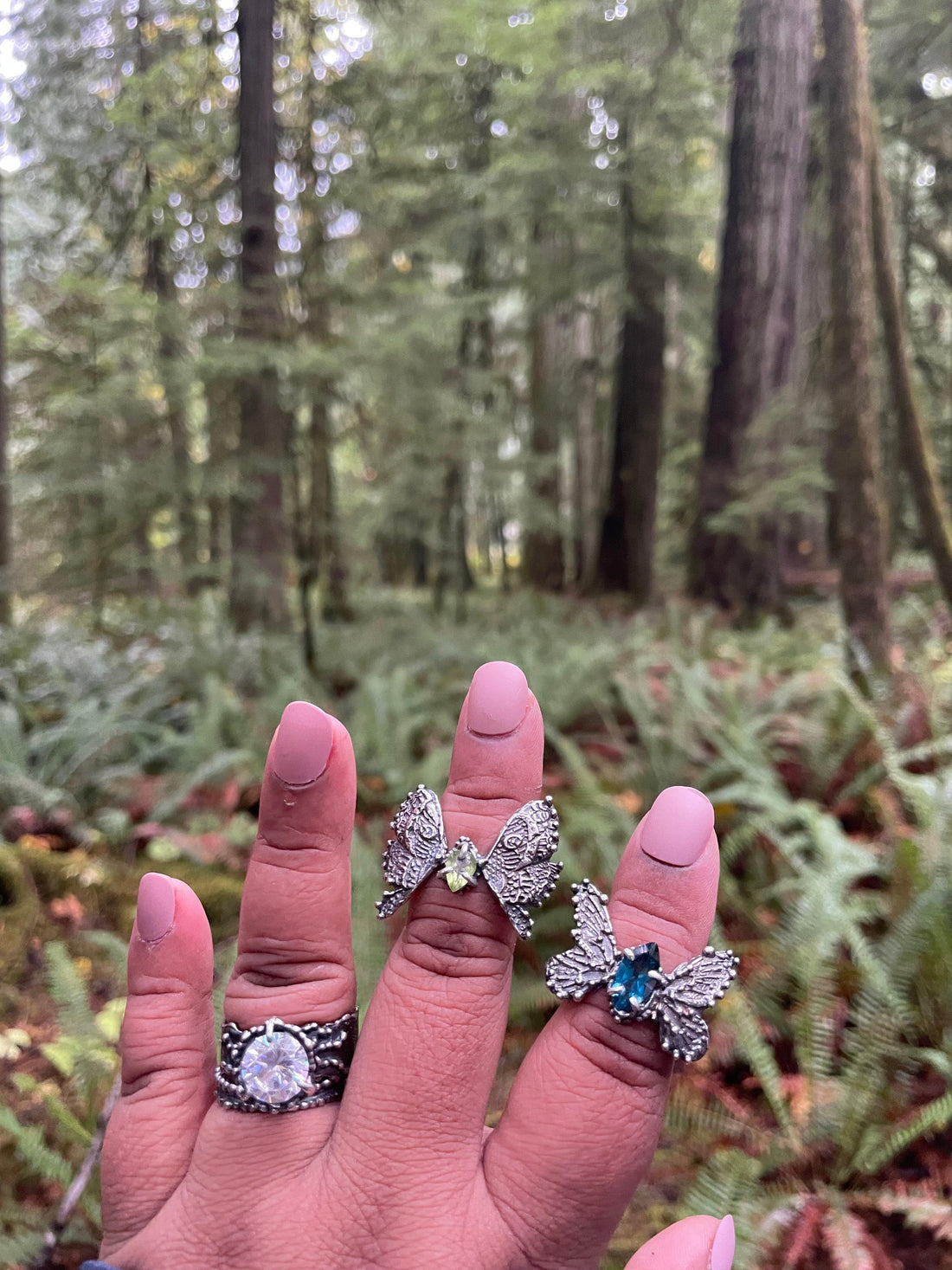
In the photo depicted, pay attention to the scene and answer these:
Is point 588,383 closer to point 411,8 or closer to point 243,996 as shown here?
point 411,8

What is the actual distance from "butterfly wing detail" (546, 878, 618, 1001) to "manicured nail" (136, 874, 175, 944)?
1.71ft

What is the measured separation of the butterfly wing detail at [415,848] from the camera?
0.99 m

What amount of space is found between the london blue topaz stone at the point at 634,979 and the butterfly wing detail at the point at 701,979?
2 centimetres

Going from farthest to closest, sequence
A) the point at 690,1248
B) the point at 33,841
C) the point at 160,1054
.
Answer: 1. the point at 33,841
2. the point at 160,1054
3. the point at 690,1248

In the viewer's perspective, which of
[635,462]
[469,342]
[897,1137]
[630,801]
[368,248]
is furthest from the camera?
[635,462]

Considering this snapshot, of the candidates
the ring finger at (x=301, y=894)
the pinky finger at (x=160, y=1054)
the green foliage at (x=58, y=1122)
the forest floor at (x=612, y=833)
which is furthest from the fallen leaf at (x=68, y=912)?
the ring finger at (x=301, y=894)

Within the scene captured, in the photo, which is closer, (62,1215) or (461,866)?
(461,866)

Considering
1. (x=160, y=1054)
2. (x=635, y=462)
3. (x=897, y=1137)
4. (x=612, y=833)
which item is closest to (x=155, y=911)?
(x=160, y=1054)

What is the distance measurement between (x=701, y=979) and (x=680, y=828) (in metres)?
0.17

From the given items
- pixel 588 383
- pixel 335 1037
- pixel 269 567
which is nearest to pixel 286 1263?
pixel 335 1037

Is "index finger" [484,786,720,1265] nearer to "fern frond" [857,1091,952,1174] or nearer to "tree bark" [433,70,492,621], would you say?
"fern frond" [857,1091,952,1174]

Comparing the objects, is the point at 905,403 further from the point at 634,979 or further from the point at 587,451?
the point at 587,451

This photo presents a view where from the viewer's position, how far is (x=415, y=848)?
3.29 ft

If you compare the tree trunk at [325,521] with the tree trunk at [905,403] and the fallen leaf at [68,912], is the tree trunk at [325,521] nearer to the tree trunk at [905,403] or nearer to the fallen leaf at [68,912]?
the fallen leaf at [68,912]
